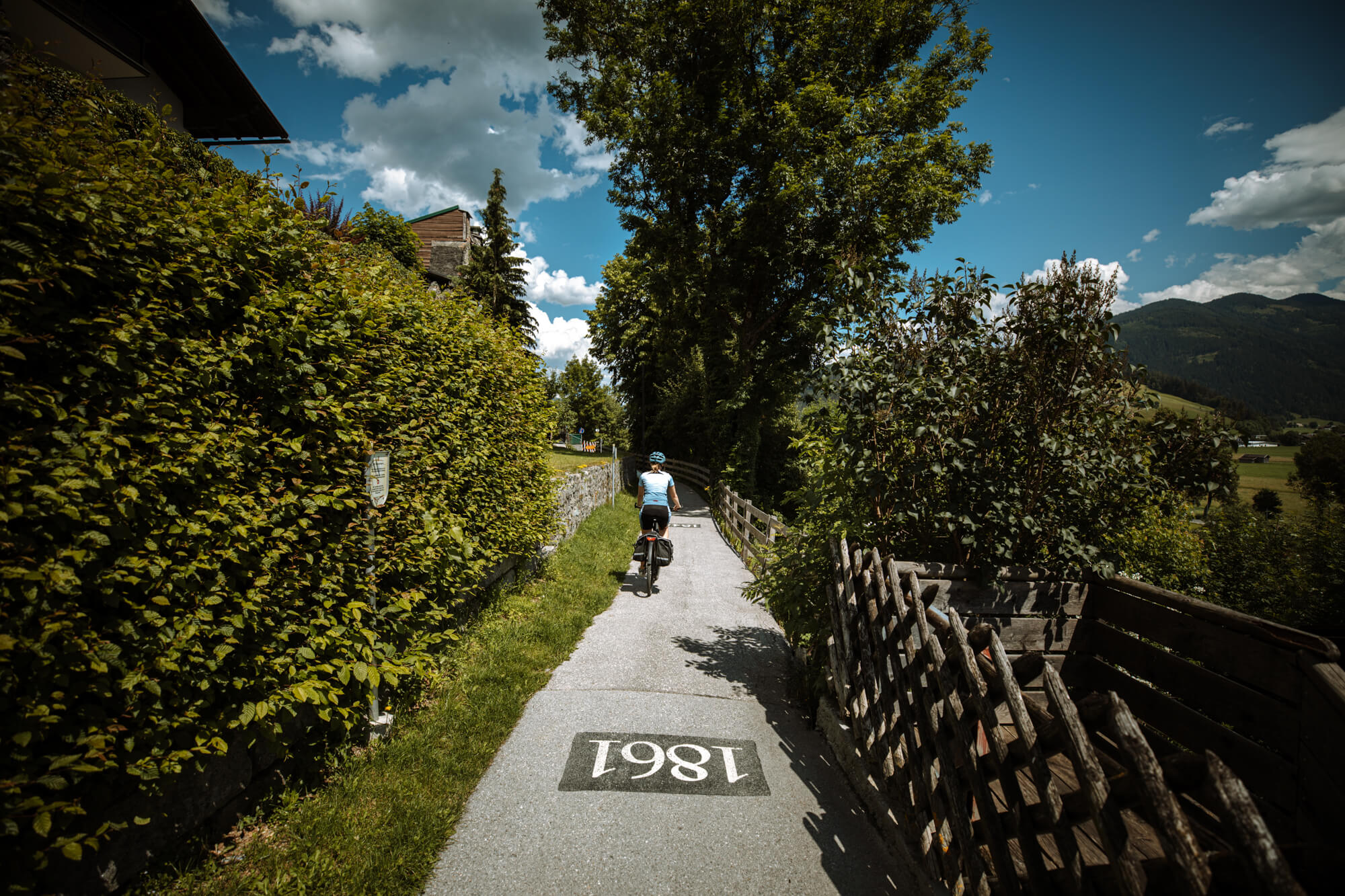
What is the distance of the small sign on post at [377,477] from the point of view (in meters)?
3.49

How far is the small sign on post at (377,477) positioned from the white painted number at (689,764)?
277cm

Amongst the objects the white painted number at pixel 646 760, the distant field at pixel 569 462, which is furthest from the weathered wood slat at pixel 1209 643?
the distant field at pixel 569 462

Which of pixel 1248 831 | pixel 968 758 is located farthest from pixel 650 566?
pixel 1248 831

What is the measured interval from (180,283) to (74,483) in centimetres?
102

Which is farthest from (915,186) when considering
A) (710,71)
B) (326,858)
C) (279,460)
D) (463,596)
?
(326,858)

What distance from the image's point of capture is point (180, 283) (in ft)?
7.89

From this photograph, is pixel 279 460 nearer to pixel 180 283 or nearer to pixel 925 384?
pixel 180 283

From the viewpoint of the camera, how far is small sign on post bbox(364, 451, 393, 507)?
3.49 meters

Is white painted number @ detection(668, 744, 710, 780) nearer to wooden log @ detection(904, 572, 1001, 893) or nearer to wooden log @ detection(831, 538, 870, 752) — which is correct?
wooden log @ detection(831, 538, 870, 752)

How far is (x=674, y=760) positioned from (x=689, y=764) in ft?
0.38

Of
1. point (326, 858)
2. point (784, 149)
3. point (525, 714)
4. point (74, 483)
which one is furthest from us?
point (784, 149)

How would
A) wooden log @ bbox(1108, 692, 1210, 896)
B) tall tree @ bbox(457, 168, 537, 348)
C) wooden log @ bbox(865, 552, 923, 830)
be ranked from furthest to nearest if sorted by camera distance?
1. tall tree @ bbox(457, 168, 537, 348)
2. wooden log @ bbox(865, 552, 923, 830)
3. wooden log @ bbox(1108, 692, 1210, 896)

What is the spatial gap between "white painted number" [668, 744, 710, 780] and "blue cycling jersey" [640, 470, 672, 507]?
15.9ft

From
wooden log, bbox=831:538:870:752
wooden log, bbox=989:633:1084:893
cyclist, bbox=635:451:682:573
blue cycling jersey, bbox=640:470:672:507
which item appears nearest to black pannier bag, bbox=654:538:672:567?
cyclist, bbox=635:451:682:573
